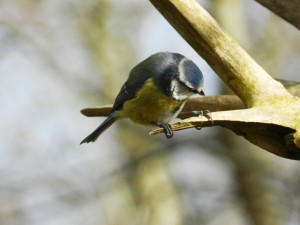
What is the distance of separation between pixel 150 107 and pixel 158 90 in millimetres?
74

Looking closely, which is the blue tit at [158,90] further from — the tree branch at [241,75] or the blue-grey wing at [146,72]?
the tree branch at [241,75]

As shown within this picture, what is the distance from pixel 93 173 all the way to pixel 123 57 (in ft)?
4.18

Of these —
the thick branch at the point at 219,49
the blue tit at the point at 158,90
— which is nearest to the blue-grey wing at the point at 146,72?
the blue tit at the point at 158,90

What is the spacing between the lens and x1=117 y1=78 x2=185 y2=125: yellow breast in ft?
6.86

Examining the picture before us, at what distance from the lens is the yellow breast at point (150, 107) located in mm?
2090

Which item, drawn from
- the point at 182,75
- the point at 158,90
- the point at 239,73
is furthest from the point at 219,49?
the point at 158,90

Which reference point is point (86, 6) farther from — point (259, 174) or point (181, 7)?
point (181, 7)

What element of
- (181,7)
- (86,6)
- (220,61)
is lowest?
(86,6)

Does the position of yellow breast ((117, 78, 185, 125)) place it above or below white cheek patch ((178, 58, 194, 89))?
below

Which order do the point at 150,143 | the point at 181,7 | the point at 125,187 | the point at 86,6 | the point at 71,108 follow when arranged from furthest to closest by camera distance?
the point at 71,108, the point at 86,6, the point at 125,187, the point at 150,143, the point at 181,7

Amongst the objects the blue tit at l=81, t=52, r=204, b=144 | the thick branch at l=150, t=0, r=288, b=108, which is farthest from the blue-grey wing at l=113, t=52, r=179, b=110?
the thick branch at l=150, t=0, r=288, b=108

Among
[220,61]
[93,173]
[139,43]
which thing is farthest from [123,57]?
[220,61]

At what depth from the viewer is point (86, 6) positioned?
5.11 m

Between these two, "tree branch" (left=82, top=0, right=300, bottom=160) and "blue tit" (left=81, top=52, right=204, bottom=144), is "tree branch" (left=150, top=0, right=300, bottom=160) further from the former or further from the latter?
"blue tit" (left=81, top=52, right=204, bottom=144)
